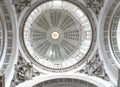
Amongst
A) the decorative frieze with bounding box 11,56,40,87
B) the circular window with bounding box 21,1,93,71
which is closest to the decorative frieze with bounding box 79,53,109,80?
the circular window with bounding box 21,1,93,71

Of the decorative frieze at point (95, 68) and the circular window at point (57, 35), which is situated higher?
the circular window at point (57, 35)

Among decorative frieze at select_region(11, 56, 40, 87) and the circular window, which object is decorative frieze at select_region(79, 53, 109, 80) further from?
decorative frieze at select_region(11, 56, 40, 87)

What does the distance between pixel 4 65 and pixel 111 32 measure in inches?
593

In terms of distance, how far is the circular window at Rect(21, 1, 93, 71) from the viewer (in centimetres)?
3453

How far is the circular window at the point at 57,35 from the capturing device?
34.5m

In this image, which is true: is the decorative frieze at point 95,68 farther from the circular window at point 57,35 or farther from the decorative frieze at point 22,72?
the decorative frieze at point 22,72

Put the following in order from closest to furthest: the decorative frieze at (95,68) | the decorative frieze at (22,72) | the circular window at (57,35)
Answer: the decorative frieze at (22,72) < the decorative frieze at (95,68) < the circular window at (57,35)

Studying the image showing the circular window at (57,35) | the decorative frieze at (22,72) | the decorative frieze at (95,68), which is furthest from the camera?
the circular window at (57,35)

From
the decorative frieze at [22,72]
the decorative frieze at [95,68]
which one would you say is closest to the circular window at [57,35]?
the decorative frieze at [22,72]

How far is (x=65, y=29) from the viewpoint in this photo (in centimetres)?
4212

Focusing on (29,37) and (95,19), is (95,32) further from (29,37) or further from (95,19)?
(29,37)

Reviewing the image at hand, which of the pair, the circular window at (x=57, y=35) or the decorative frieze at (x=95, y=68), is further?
the circular window at (x=57, y=35)

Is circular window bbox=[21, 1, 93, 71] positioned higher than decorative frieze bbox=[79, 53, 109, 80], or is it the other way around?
circular window bbox=[21, 1, 93, 71]

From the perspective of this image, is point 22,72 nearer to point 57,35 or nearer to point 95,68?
point 95,68
